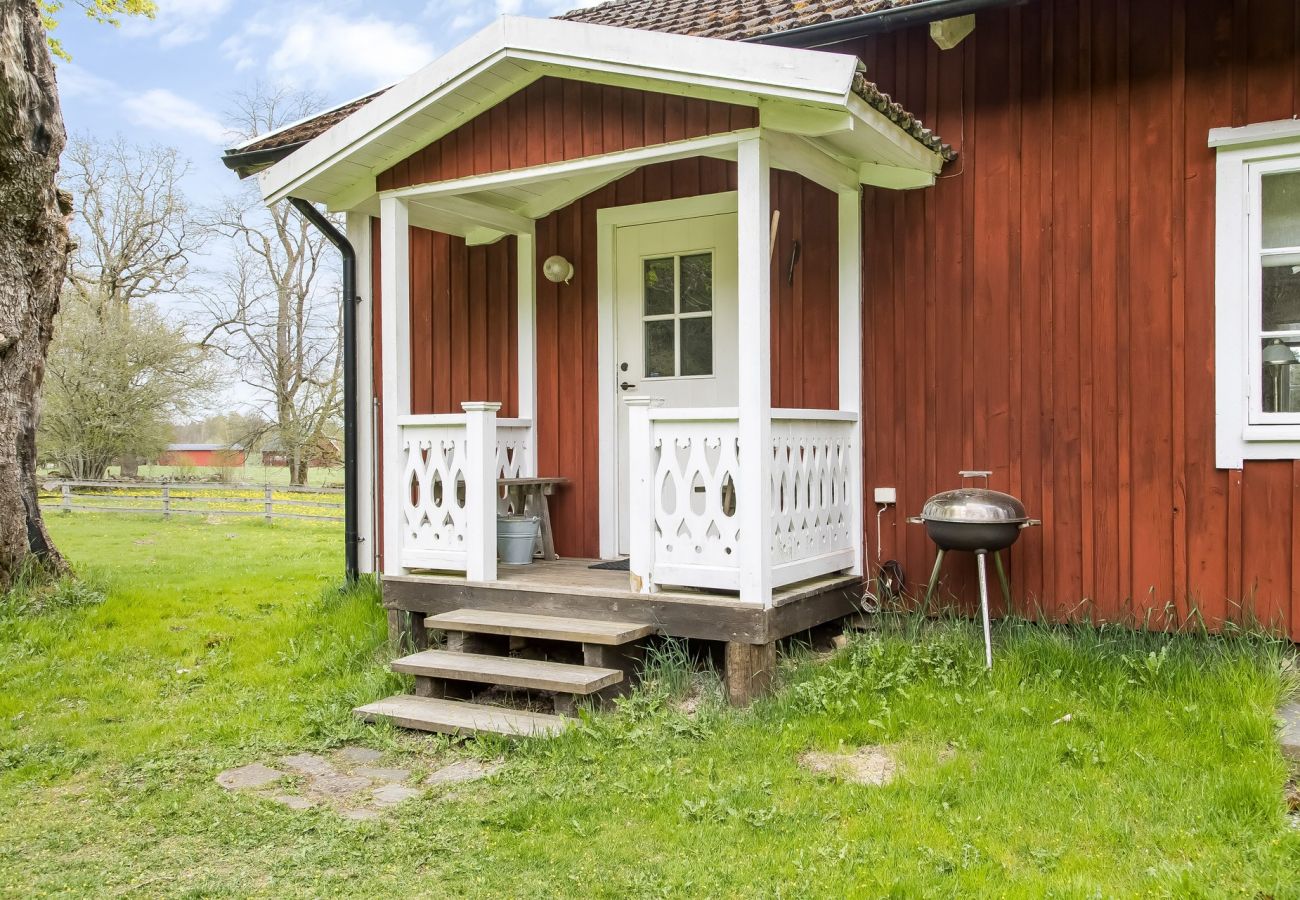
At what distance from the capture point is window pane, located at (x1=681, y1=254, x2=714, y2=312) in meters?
5.74

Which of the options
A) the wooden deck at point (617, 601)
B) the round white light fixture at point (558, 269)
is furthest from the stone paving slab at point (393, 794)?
the round white light fixture at point (558, 269)

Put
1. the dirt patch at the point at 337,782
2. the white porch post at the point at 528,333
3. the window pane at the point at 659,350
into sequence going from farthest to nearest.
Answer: the white porch post at the point at 528,333
the window pane at the point at 659,350
the dirt patch at the point at 337,782

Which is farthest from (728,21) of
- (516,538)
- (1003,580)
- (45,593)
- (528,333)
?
(45,593)

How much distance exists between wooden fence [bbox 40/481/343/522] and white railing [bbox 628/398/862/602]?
458 inches

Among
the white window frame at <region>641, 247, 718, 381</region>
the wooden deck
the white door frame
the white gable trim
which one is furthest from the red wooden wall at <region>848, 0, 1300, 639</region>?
the white door frame

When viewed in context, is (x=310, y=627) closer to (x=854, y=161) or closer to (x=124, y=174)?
(x=854, y=161)

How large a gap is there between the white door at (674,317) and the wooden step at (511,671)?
1614mm

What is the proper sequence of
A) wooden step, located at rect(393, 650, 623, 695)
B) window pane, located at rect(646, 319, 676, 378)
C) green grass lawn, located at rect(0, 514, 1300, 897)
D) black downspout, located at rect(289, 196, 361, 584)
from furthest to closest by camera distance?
1. black downspout, located at rect(289, 196, 361, 584)
2. window pane, located at rect(646, 319, 676, 378)
3. wooden step, located at rect(393, 650, 623, 695)
4. green grass lawn, located at rect(0, 514, 1300, 897)

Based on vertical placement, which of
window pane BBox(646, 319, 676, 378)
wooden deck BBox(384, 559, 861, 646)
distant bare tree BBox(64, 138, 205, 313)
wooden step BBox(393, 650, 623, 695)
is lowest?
wooden step BBox(393, 650, 623, 695)

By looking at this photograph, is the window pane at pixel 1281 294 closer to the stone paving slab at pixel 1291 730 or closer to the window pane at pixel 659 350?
the stone paving slab at pixel 1291 730

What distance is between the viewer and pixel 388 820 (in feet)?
10.6

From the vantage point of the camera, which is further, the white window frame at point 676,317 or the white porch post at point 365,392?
the white porch post at point 365,392

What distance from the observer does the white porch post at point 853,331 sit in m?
5.08

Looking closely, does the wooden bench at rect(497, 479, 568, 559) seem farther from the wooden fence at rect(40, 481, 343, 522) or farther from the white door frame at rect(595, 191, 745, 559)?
the wooden fence at rect(40, 481, 343, 522)
